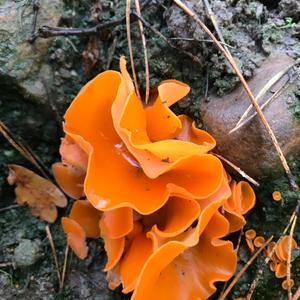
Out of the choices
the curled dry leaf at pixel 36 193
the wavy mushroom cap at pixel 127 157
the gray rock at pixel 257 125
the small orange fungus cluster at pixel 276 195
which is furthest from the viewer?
the curled dry leaf at pixel 36 193

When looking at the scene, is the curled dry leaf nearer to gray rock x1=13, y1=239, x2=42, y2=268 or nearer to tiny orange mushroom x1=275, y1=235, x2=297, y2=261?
gray rock x1=13, y1=239, x2=42, y2=268

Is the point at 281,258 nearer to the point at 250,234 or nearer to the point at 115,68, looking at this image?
the point at 250,234

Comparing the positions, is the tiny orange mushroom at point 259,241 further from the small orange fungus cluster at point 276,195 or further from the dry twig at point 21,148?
the dry twig at point 21,148

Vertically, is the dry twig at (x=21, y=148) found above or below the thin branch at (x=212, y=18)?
below

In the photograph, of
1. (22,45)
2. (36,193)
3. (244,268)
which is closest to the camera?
(244,268)

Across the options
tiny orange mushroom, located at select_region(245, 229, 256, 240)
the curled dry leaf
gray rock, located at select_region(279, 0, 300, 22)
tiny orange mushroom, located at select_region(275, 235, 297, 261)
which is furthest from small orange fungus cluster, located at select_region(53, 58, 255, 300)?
gray rock, located at select_region(279, 0, 300, 22)

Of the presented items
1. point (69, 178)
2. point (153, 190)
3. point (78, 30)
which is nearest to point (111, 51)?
point (78, 30)

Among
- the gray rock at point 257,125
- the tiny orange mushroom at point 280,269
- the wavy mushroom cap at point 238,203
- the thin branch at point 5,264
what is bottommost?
the thin branch at point 5,264

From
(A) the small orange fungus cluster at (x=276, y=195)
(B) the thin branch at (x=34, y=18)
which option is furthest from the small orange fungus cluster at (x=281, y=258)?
(B) the thin branch at (x=34, y=18)

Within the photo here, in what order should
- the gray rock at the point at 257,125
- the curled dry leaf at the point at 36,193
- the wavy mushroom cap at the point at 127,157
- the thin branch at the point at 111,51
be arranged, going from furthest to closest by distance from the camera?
the curled dry leaf at the point at 36,193, the thin branch at the point at 111,51, the gray rock at the point at 257,125, the wavy mushroom cap at the point at 127,157
